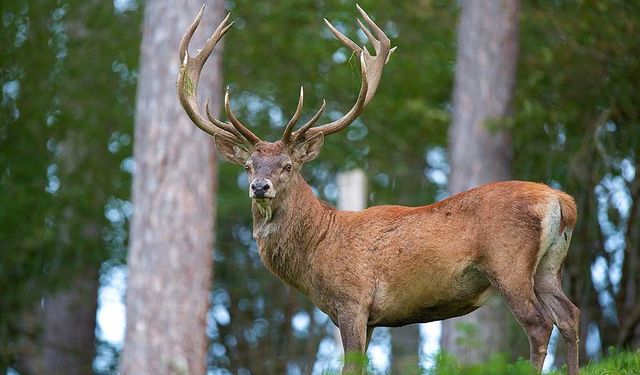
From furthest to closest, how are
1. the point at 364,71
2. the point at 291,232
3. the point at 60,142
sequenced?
1. the point at 60,142
2. the point at 364,71
3. the point at 291,232

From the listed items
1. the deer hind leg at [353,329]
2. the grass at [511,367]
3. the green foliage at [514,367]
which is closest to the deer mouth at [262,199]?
the deer hind leg at [353,329]

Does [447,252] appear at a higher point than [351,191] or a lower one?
higher

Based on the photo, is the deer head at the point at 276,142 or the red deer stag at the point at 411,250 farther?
the deer head at the point at 276,142

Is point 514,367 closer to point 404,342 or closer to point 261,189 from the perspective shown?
point 261,189

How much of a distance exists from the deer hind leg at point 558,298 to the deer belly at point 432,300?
0.34m

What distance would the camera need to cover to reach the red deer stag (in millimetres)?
7414

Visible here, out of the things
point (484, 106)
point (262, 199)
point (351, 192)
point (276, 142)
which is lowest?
point (351, 192)

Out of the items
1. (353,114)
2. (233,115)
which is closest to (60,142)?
(233,115)

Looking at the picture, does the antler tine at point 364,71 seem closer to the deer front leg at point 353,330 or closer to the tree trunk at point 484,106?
the deer front leg at point 353,330

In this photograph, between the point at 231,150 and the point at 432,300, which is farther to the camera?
the point at 231,150

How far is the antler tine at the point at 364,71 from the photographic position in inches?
326

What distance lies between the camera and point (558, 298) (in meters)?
7.56

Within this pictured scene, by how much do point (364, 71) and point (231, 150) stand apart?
116 centimetres

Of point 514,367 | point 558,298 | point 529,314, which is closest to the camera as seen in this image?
point 514,367
